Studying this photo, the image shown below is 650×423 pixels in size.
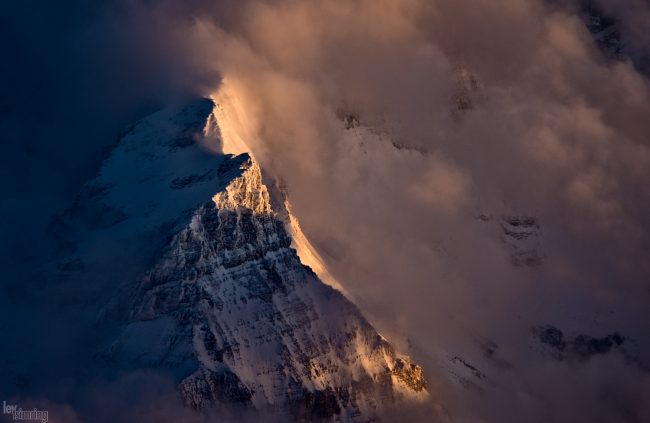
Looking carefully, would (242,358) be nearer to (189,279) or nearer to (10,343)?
(189,279)

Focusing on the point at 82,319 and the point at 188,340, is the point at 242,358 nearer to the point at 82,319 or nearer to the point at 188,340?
the point at 188,340

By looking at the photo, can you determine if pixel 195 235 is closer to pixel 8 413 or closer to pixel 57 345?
pixel 57 345

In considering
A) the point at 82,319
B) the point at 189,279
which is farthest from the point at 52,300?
the point at 189,279

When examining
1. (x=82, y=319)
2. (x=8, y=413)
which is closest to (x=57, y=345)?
(x=82, y=319)

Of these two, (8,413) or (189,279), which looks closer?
(8,413)

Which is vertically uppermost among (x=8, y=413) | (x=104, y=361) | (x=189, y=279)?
(x=189, y=279)

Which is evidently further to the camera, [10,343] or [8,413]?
[10,343]

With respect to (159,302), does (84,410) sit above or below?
below

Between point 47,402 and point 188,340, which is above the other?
point 188,340

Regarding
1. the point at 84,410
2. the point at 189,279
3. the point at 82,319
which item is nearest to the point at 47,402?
the point at 84,410
